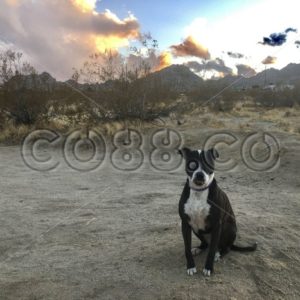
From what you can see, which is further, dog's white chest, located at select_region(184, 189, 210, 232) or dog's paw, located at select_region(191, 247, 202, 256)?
dog's paw, located at select_region(191, 247, 202, 256)

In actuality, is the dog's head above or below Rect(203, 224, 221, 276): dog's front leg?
above

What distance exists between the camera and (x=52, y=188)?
1130 centimetres

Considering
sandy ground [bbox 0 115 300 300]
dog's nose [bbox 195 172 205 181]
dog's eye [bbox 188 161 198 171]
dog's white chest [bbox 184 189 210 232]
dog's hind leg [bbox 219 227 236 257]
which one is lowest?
sandy ground [bbox 0 115 300 300]

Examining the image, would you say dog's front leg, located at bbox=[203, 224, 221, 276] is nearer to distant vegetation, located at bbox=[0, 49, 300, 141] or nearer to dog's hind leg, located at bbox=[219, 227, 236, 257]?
dog's hind leg, located at bbox=[219, 227, 236, 257]

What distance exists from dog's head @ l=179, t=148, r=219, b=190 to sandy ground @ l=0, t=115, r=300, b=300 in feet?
3.09

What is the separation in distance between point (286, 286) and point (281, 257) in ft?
2.23

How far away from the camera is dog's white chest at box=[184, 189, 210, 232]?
525cm

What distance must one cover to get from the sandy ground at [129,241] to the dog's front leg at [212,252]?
0.32 feet

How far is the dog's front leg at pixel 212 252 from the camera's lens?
17.2 ft

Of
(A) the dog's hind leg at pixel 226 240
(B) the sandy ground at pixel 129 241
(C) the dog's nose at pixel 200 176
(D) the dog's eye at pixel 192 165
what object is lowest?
(B) the sandy ground at pixel 129 241

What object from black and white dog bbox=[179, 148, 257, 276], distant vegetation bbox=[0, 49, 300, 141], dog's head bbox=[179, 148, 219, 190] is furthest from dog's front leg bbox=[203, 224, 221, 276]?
distant vegetation bbox=[0, 49, 300, 141]

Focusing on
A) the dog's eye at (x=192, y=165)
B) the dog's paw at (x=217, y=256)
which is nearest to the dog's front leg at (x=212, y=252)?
the dog's paw at (x=217, y=256)

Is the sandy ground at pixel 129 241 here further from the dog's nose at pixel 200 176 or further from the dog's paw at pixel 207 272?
the dog's nose at pixel 200 176

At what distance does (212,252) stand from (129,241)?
1.78 m
